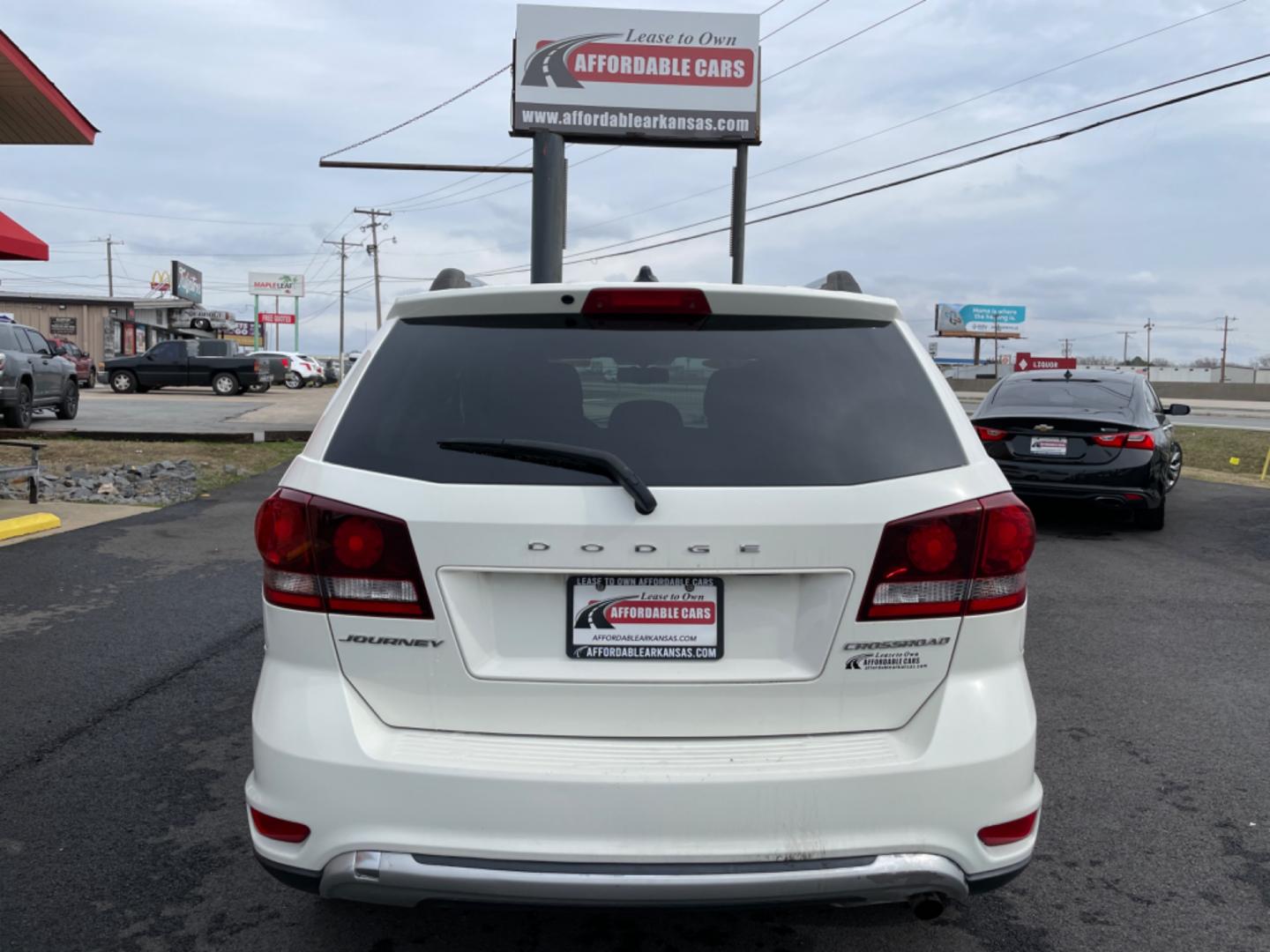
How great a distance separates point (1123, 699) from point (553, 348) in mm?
3820

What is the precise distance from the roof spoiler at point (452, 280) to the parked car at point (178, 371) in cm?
3580

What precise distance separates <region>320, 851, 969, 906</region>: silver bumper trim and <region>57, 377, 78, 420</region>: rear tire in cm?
2082

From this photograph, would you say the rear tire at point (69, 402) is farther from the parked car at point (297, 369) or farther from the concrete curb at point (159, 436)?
the parked car at point (297, 369)

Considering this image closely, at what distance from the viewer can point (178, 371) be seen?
35875 mm

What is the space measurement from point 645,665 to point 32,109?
13.0m

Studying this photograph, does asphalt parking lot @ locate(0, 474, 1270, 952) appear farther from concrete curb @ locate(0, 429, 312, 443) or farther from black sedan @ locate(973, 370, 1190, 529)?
concrete curb @ locate(0, 429, 312, 443)

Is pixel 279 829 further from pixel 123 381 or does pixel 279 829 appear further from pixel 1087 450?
pixel 123 381

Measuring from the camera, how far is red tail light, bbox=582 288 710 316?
102 inches

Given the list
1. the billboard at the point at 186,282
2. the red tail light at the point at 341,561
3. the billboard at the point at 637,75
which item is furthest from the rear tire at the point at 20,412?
the billboard at the point at 186,282

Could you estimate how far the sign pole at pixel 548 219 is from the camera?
2133 cm

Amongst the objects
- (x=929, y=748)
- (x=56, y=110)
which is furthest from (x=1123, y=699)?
(x=56, y=110)

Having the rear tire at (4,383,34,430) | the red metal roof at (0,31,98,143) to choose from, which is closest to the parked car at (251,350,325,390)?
the rear tire at (4,383,34,430)

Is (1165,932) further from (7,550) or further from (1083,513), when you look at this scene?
(1083,513)

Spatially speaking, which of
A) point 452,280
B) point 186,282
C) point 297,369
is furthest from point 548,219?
point 186,282
